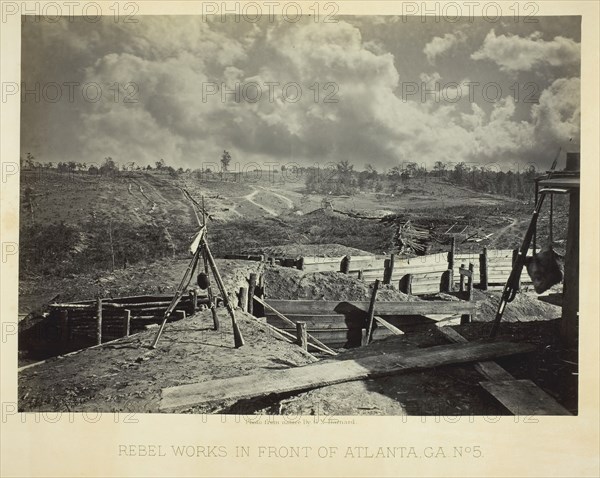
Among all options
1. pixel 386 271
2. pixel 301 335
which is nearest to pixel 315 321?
pixel 301 335

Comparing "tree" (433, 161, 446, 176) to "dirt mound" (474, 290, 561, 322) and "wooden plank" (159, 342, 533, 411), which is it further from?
"dirt mound" (474, 290, 561, 322)

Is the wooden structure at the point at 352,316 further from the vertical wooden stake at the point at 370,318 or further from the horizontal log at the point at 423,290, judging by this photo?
the horizontal log at the point at 423,290

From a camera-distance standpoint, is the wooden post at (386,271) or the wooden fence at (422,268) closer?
the wooden fence at (422,268)

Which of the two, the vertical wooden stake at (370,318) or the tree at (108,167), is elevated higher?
the tree at (108,167)

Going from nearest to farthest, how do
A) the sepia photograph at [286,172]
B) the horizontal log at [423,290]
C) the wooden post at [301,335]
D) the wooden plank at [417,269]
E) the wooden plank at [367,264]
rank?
1. the sepia photograph at [286,172]
2. the wooden post at [301,335]
3. the wooden plank at [367,264]
4. the wooden plank at [417,269]
5. the horizontal log at [423,290]

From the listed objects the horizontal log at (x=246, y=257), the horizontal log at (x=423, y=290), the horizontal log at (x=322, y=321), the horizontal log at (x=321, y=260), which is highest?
the horizontal log at (x=246, y=257)

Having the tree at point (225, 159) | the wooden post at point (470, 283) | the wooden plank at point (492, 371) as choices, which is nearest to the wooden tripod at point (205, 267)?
the tree at point (225, 159)

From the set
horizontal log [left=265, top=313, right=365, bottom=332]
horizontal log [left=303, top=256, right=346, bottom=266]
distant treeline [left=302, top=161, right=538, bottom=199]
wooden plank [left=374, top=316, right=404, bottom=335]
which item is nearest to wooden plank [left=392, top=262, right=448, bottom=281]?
wooden plank [left=374, top=316, right=404, bottom=335]

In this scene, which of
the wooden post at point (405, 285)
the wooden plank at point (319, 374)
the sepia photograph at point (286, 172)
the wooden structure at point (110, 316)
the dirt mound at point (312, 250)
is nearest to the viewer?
the wooden plank at point (319, 374)

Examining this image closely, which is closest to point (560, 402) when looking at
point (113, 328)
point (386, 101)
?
point (386, 101)
